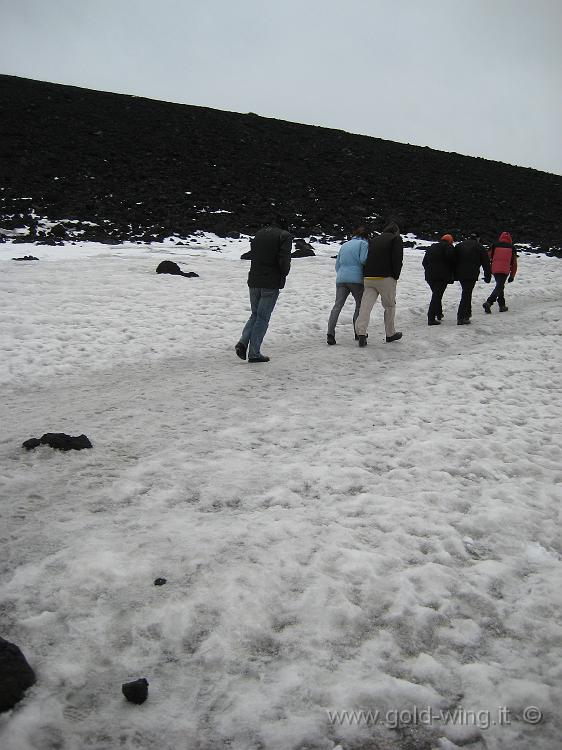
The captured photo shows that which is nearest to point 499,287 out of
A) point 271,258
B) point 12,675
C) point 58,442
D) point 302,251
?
point 271,258

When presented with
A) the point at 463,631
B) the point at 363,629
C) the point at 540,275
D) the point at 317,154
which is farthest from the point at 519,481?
the point at 317,154

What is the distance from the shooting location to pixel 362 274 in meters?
9.77

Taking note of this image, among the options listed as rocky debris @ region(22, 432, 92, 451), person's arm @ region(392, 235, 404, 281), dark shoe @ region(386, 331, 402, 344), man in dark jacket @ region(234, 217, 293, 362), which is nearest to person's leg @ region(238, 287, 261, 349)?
man in dark jacket @ region(234, 217, 293, 362)

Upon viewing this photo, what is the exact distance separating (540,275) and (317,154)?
32766 mm

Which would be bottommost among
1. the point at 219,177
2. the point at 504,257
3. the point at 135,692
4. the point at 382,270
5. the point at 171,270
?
the point at 135,692

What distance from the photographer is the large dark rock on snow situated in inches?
96.8

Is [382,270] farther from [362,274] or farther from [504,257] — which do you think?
[504,257]

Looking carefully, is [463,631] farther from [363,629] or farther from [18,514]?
[18,514]

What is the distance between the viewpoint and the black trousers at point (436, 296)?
1204cm

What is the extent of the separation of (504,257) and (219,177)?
27110 millimetres

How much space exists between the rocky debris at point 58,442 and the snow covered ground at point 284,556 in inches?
4.8

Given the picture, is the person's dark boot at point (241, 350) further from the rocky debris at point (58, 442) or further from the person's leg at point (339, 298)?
the rocky debris at point (58, 442)

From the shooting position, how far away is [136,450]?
17.5 feet

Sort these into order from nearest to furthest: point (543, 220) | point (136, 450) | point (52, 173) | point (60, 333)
Result: point (136, 450) → point (60, 333) → point (52, 173) → point (543, 220)
